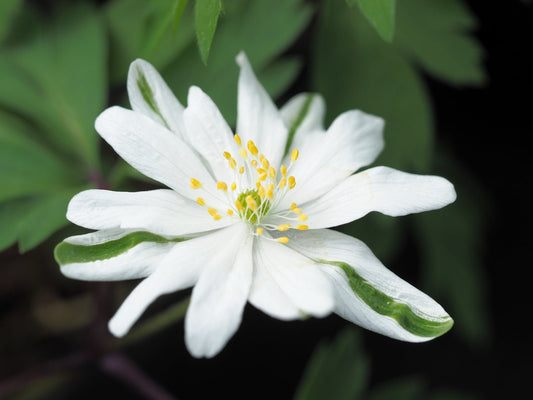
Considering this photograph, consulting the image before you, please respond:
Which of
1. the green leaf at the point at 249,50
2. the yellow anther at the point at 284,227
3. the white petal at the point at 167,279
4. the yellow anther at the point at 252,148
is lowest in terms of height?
the yellow anther at the point at 284,227

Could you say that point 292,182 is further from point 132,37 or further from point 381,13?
point 132,37

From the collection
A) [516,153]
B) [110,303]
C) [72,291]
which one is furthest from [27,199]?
[516,153]

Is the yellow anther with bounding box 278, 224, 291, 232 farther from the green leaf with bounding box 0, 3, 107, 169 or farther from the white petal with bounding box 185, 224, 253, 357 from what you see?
the green leaf with bounding box 0, 3, 107, 169

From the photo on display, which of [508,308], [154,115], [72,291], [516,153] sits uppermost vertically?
[154,115]

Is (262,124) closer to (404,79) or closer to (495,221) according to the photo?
(404,79)

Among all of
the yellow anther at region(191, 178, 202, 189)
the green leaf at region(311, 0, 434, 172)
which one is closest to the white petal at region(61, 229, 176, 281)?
the yellow anther at region(191, 178, 202, 189)

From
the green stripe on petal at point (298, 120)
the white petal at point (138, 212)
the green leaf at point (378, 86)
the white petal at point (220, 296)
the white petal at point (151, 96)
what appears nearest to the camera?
the white petal at point (220, 296)

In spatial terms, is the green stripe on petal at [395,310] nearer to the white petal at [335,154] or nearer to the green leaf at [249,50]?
the white petal at [335,154]

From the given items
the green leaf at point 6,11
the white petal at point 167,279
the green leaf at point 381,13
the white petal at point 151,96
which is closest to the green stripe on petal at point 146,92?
the white petal at point 151,96
